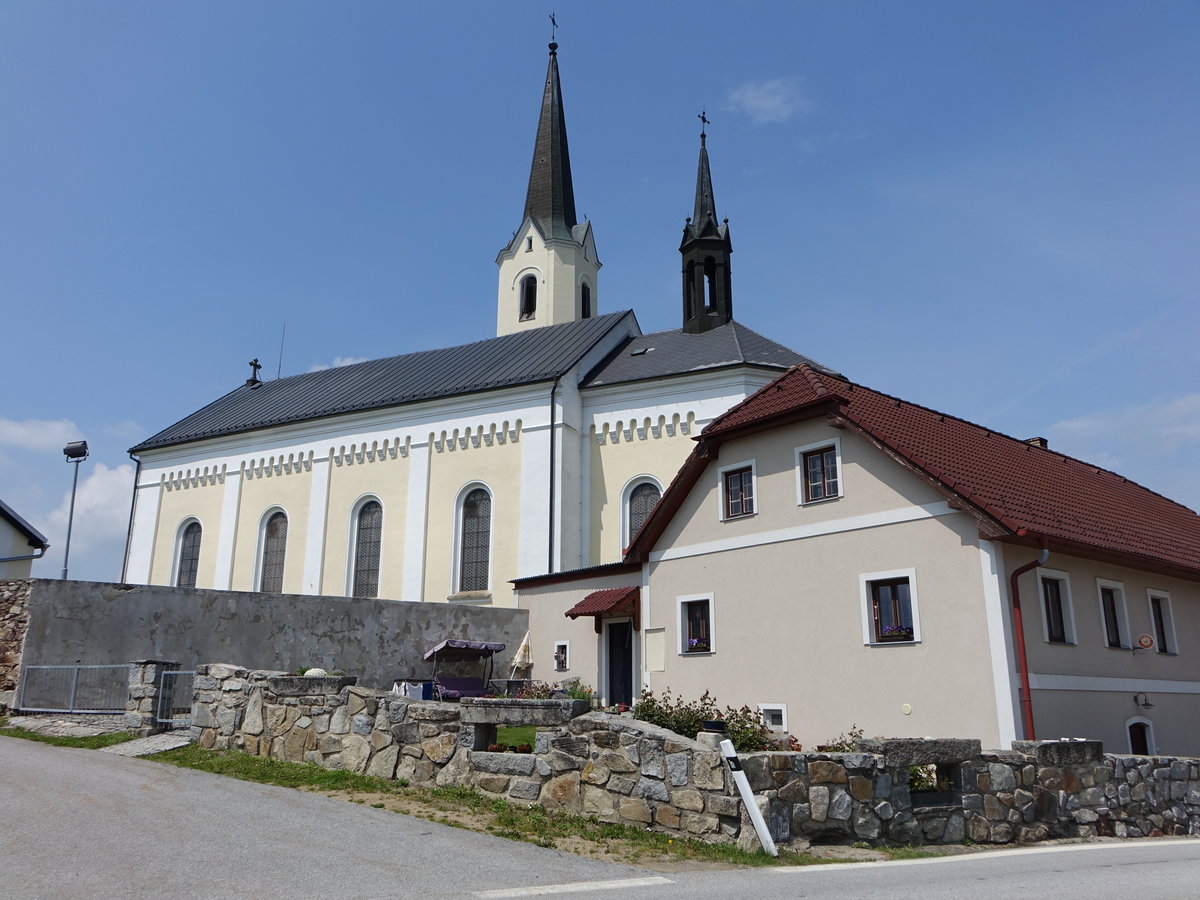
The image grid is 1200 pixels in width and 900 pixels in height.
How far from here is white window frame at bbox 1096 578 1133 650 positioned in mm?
15633

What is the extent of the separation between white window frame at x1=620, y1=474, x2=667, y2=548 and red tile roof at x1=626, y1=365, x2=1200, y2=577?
995 centimetres

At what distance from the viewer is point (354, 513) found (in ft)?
109

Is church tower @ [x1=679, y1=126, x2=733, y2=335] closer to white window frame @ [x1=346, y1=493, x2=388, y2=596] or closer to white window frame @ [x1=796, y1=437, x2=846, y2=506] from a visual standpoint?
white window frame @ [x1=346, y1=493, x2=388, y2=596]

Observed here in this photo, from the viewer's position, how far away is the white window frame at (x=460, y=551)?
2975 cm

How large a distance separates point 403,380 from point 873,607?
2390 centimetres

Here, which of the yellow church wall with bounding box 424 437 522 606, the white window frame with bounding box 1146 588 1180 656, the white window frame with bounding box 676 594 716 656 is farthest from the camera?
the yellow church wall with bounding box 424 437 522 606

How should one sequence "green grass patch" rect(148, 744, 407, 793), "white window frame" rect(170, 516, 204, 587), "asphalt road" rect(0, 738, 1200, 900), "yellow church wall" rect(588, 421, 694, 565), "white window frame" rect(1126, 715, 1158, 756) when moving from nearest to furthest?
"asphalt road" rect(0, 738, 1200, 900)
"green grass patch" rect(148, 744, 407, 793)
"white window frame" rect(1126, 715, 1158, 756)
"yellow church wall" rect(588, 421, 694, 565)
"white window frame" rect(170, 516, 204, 587)

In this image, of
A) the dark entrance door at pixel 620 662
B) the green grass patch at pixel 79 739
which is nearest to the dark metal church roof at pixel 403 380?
the dark entrance door at pixel 620 662

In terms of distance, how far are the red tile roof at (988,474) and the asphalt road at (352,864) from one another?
5.67m

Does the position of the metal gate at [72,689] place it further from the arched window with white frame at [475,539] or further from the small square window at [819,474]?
the arched window with white frame at [475,539]

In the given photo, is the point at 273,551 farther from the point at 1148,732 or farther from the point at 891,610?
the point at 1148,732

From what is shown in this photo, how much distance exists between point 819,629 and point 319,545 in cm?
2193

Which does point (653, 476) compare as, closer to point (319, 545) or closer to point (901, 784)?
point (319, 545)

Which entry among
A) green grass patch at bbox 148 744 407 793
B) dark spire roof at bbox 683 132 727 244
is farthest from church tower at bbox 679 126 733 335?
green grass patch at bbox 148 744 407 793
